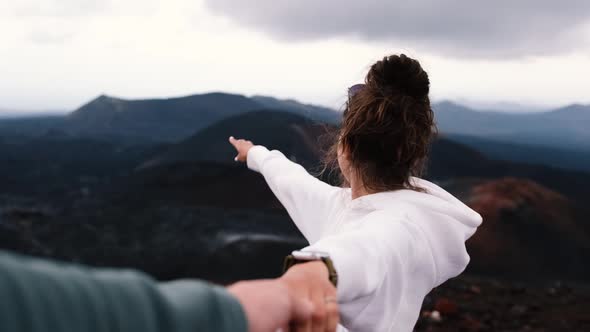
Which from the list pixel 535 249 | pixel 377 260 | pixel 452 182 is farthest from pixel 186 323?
pixel 452 182

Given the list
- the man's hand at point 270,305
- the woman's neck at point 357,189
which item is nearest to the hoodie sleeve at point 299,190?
the woman's neck at point 357,189

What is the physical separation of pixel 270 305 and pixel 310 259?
7.1 inches

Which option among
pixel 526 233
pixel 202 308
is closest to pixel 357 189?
pixel 202 308

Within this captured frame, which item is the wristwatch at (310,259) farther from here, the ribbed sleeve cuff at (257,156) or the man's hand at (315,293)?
the ribbed sleeve cuff at (257,156)

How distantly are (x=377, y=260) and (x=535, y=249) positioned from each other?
6.91 metres

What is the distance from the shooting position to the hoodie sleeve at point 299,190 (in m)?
1.37

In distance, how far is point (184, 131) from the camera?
60.3ft

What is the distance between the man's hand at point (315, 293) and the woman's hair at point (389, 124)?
1.64ft

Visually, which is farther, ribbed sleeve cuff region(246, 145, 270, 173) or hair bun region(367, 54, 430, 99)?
ribbed sleeve cuff region(246, 145, 270, 173)

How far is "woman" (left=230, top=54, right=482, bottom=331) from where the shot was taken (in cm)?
93

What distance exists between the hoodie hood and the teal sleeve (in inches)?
25.9

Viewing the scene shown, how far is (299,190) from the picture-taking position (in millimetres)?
1449

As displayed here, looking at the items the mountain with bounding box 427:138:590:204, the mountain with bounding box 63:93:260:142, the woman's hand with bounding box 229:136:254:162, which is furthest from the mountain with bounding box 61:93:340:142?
the woman's hand with bounding box 229:136:254:162

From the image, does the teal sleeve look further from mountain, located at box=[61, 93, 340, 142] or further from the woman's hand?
mountain, located at box=[61, 93, 340, 142]
